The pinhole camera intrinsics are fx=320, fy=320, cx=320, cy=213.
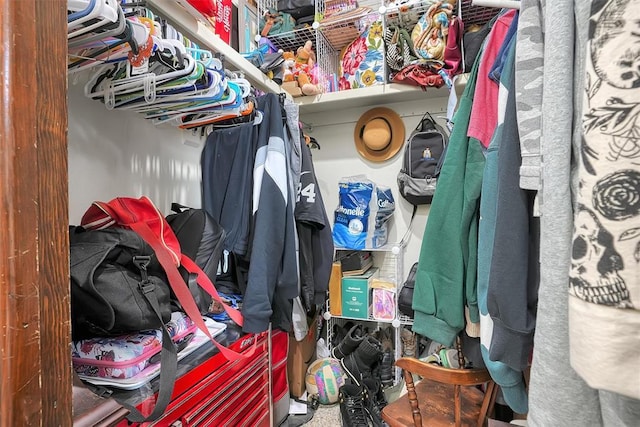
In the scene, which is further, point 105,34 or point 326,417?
point 326,417

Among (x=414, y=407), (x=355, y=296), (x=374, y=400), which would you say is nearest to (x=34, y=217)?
(x=414, y=407)

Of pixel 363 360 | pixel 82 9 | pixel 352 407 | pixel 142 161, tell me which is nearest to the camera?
pixel 82 9

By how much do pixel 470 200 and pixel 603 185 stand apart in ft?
1.91

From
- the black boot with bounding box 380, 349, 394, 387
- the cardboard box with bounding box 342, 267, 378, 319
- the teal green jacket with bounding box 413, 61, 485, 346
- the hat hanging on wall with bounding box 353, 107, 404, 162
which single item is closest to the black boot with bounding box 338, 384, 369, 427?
the black boot with bounding box 380, 349, 394, 387

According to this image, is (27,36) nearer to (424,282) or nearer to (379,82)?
(424,282)

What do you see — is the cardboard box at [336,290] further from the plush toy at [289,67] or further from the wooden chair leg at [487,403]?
the plush toy at [289,67]

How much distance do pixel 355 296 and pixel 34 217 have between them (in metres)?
1.76

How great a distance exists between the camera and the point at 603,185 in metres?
0.29

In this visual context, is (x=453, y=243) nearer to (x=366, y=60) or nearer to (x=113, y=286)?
(x=113, y=286)

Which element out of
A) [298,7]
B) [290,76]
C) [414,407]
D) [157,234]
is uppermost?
[298,7]

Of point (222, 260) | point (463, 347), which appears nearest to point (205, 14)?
point (222, 260)

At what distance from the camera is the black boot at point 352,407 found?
5.31ft

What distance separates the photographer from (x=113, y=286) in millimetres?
700

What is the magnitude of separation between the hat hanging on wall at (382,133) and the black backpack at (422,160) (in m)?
0.12
